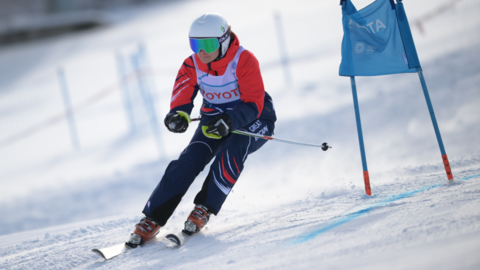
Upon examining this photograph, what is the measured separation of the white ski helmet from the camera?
10.3 ft

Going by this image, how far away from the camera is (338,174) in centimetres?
484

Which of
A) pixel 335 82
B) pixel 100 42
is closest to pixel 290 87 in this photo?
pixel 335 82

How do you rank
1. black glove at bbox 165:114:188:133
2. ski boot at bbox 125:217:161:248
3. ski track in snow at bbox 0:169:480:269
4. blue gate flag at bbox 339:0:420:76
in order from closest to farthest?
ski track in snow at bbox 0:169:480:269 < ski boot at bbox 125:217:161:248 < black glove at bbox 165:114:188:133 < blue gate flag at bbox 339:0:420:76

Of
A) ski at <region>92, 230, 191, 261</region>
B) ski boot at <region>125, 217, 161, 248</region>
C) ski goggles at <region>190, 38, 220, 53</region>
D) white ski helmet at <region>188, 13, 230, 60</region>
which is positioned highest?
white ski helmet at <region>188, 13, 230, 60</region>

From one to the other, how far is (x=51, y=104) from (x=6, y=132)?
132 centimetres

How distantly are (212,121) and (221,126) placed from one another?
0.29 feet

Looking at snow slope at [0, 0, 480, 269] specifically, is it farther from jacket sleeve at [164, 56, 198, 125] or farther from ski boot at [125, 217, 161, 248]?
jacket sleeve at [164, 56, 198, 125]

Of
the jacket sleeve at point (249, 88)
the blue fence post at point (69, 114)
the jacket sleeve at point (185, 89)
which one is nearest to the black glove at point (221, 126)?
the jacket sleeve at point (249, 88)

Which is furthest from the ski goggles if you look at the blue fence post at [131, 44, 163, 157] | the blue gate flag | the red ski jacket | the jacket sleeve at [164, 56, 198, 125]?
the blue fence post at [131, 44, 163, 157]

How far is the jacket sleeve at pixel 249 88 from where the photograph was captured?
314 cm

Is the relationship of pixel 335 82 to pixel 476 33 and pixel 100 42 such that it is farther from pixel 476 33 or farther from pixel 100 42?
pixel 100 42

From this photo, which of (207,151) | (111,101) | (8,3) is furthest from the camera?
(8,3)

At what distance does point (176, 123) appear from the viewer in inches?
127

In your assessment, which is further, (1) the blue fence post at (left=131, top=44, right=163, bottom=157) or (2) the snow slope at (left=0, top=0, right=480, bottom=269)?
(1) the blue fence post at (left=131, top=44, right=163, bottom=157)
